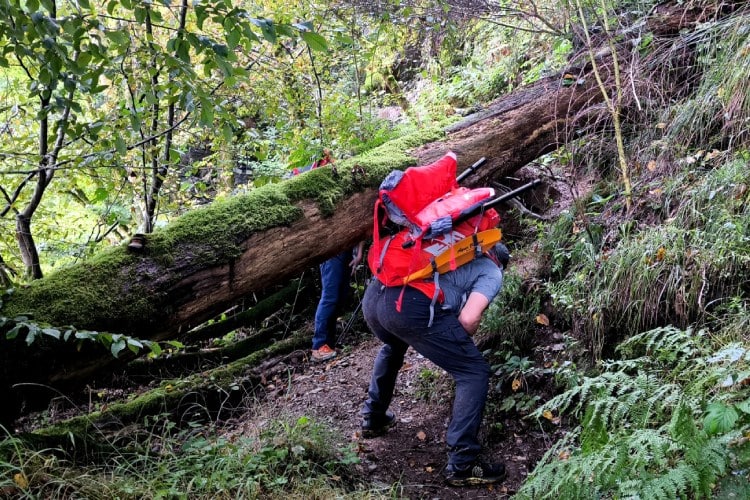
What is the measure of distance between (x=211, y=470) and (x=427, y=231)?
2.24 metres

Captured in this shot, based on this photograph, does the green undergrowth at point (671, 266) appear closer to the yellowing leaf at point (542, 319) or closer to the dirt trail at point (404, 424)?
the yellowing leaf at point (542, 319)

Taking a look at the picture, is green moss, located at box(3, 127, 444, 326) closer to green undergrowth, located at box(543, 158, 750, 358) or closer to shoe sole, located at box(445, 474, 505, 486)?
green undergrowth, located at box(543, 158, 750, 358)

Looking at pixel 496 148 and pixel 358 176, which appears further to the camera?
pixel 496 148

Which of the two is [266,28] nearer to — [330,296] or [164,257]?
[164,257]

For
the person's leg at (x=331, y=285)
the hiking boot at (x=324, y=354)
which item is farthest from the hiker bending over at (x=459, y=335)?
the hiking boot at (x=324, y=354)

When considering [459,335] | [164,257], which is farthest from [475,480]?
[164,257]

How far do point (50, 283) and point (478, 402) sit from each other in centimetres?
319

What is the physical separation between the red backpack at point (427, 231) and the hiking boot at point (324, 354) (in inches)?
109

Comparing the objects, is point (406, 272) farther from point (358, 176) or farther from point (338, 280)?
point (338, 280)

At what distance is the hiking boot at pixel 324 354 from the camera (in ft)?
22.9

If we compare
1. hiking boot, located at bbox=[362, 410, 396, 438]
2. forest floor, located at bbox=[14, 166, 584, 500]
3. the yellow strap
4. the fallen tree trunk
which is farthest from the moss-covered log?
the yellow strap

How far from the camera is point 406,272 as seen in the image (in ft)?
14.3

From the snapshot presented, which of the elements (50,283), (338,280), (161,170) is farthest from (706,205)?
(161,170)

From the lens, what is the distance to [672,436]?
2686mm
